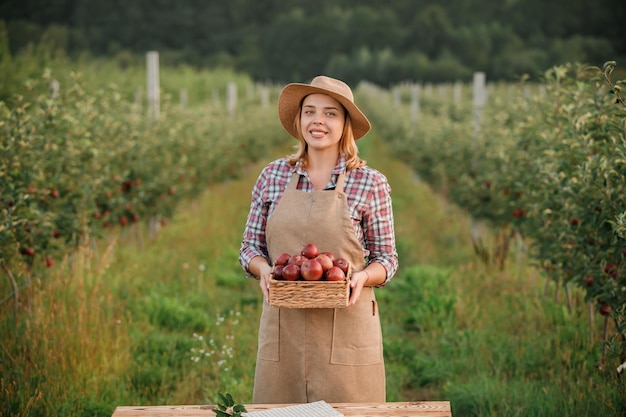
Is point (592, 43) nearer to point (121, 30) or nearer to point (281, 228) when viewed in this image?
point (121, 30)

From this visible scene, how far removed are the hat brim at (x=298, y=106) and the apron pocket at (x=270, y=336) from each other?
76 cm

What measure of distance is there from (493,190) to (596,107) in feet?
10.5

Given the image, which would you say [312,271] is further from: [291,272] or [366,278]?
[366,278]

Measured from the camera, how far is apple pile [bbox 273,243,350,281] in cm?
272

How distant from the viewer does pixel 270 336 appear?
3057 millimetres

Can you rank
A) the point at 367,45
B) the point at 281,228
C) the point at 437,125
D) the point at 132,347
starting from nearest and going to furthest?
1. the point at 281,228
2. the point at 132,347
3. the point at 437,125
4. the point at 367,45

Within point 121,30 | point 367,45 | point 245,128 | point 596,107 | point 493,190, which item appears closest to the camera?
point 596,107

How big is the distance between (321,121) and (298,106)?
205 millimetres

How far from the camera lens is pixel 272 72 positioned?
3285 inches

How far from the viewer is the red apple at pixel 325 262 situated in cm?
275

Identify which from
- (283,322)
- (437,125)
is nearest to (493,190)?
(437,125)

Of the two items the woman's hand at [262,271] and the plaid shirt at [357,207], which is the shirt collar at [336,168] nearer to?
the plaid shirt at [357,207]

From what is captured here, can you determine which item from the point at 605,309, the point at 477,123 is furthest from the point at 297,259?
the point at 477,123

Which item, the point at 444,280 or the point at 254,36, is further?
the point at 254,36
